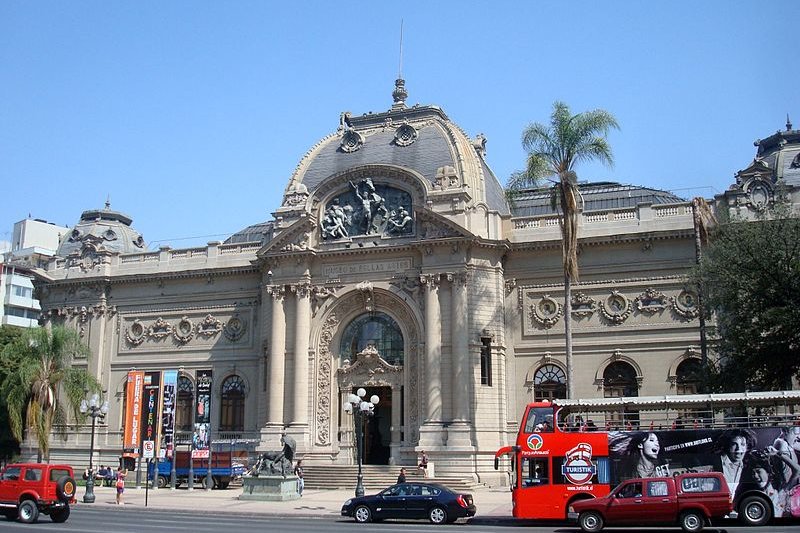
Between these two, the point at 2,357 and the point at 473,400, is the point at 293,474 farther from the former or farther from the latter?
the point at 2,357

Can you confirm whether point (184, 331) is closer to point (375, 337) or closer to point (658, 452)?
point (375, 337)

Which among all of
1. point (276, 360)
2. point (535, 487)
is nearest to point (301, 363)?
point (276, 360)

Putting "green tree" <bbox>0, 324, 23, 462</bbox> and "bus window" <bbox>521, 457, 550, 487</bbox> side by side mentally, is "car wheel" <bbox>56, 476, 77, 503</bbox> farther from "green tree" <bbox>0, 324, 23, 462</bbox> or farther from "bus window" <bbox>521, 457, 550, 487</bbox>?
"green tree" <bbox>0, 324, 23, 462</bbox>

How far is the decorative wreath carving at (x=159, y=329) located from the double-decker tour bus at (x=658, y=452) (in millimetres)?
33623

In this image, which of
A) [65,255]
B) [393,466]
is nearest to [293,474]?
[393,466]

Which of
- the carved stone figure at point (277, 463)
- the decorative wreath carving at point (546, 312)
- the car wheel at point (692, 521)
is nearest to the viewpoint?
the car wheel at point (692, 521)

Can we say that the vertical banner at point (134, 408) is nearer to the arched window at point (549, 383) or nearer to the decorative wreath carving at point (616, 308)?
the arched window at point (549, 383)

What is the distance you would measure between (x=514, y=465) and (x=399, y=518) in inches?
177

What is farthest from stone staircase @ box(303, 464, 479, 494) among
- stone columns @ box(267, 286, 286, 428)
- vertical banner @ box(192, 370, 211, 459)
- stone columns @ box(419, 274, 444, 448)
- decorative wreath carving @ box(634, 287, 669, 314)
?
decorative wreath carving @ box(634, 287, 669, 314)

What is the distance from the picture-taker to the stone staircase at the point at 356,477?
142 feet

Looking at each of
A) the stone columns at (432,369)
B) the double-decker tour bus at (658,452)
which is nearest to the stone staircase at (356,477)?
the stone columns at (432,369)

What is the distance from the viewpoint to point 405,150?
52.3 m

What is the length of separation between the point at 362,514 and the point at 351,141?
2911 cm

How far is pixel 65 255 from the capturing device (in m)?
62.2
